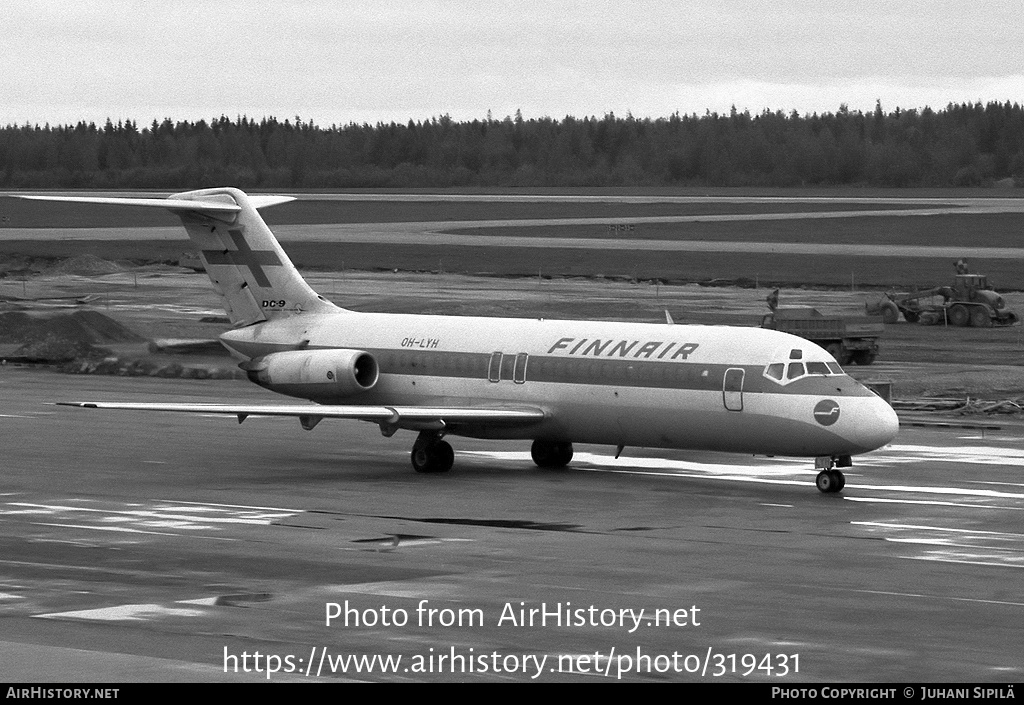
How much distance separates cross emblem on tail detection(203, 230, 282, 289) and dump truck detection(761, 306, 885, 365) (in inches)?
711

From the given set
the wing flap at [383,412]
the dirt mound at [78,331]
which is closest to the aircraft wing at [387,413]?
the wing flap at [383,412]

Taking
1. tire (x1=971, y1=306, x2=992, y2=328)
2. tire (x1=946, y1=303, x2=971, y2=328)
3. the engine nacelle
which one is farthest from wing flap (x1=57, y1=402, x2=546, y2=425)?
tire (x1=946, y1=303, x2=971, y2=328)

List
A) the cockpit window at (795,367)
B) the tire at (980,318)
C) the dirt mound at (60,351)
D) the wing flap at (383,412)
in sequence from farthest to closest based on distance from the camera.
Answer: the tire at (980,318), the dirt mound at (60,351), the wing flap at (383,412), the cockpit window at (795,367)

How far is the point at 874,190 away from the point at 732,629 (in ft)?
561

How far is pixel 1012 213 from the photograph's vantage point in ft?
420

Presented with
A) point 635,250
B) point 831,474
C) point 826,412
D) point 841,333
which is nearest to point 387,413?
point 826,412

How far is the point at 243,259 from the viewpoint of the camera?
123ft

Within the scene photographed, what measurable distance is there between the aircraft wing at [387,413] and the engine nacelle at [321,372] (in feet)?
5.38

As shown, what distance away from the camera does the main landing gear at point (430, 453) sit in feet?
109

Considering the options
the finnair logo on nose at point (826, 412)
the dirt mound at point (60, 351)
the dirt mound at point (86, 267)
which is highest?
the finnair logo on nose at point (826, 412)

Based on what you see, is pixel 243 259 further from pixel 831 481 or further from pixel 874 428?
pixel 874 428

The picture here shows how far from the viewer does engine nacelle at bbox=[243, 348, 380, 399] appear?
113 feet

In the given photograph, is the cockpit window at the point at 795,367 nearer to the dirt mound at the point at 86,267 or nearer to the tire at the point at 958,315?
the tire at the point at 958,315

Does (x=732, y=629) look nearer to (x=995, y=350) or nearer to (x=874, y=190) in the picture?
(x=995, y=350)
